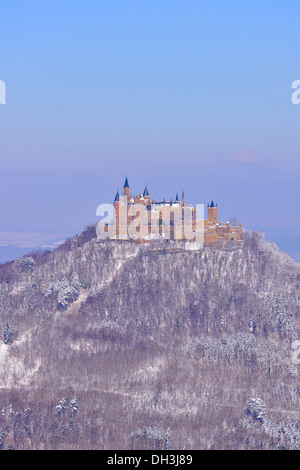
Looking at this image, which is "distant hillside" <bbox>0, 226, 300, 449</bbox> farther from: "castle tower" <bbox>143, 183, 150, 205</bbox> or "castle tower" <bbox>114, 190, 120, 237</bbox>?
"castle tower" <bbox>143, 183, 150, 205</bbox>

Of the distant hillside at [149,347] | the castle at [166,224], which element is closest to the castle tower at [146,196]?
the castle at [166,224]

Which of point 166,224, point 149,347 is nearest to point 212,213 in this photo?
point 166,224

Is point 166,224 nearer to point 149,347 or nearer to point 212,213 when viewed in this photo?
point 212,213

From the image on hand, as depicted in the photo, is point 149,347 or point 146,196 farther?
point 146,196

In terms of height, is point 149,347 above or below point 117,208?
below

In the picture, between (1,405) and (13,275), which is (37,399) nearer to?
(1,405)
